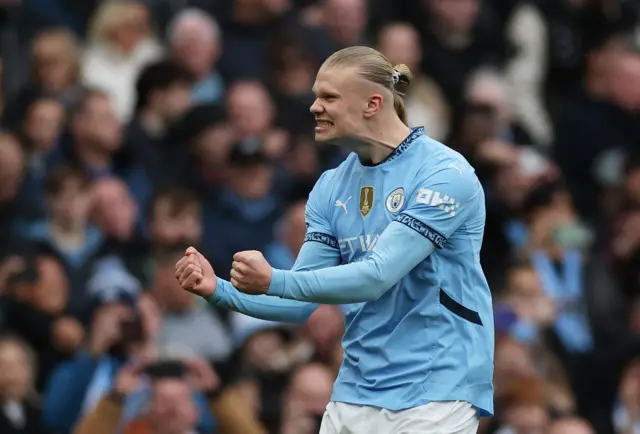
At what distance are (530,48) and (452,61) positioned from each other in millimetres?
1256

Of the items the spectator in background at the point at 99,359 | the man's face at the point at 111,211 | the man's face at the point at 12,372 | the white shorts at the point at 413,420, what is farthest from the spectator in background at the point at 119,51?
the white shorts at the point at 413,420

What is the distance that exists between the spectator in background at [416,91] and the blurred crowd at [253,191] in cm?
2

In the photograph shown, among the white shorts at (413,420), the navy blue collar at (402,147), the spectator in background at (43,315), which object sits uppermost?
the navy blue collar at (402,147)

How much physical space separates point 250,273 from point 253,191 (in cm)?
560

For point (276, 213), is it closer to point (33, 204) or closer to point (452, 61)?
point (33, 204)

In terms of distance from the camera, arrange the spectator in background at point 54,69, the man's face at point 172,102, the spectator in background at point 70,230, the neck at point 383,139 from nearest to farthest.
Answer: the neck at point 383,139 < the spectator in background at point 70,230 < the spectator in background at point 54,69 < the man's face at point 172,102

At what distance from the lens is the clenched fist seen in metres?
5.64

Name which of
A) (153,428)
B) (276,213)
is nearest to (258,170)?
(276,213)

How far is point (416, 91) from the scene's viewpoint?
13.1 m

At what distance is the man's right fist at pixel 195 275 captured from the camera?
5.80 m

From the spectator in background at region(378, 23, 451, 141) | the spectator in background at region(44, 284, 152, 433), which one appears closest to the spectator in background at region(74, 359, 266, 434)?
the spectator in background at region(44, 284, 152, 433)

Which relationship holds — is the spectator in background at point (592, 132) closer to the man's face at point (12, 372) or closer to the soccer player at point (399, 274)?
the man's face at point (12, 372)

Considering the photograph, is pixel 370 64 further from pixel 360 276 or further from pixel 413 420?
pixel 413 420

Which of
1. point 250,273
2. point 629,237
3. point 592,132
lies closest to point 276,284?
point 250,273
